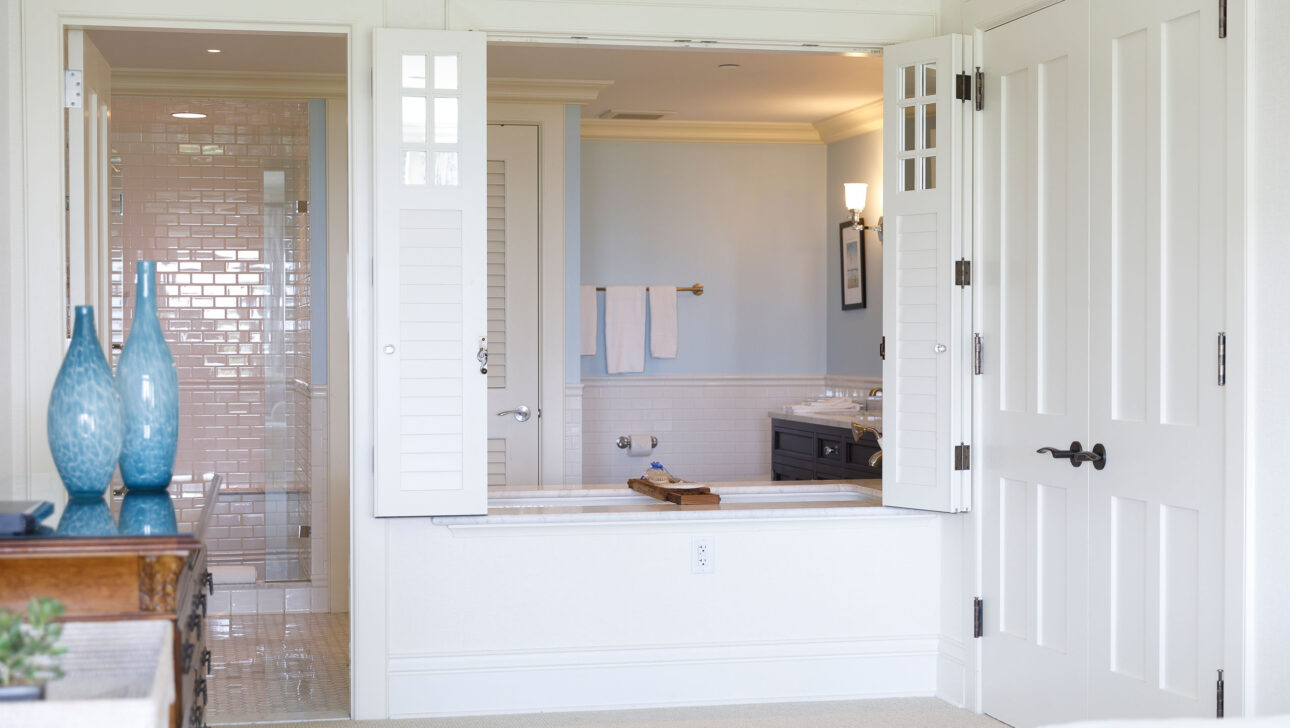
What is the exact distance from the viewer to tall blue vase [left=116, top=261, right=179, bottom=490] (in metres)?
2.07

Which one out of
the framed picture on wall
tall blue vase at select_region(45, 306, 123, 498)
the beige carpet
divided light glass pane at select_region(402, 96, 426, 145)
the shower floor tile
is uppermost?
divided light glass pane at select_region(402, 96, 426, 145)

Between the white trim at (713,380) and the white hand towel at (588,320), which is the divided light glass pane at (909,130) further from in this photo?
the white trim at (713,380)

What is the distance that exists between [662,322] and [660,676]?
11.4 feet

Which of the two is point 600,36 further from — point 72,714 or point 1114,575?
point 72,714

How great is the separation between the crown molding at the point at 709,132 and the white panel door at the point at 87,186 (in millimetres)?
3412

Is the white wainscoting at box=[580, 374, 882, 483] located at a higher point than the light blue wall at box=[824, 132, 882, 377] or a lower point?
lower

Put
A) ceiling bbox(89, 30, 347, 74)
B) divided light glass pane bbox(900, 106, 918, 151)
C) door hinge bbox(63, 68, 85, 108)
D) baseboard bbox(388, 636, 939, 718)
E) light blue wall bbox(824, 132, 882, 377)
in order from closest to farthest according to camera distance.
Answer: door hinge bbox(63, 68, 85, 108) < baseboard bbox(388, 636, 939, 718) < divided light glass pane bbox(900, 106, 918, 151) < ceiling bbox(89, 30, 347, 74) < light blue wall bbox(824, 132, 882, 377)

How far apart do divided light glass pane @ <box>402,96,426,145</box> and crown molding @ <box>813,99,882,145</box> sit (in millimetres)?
3362

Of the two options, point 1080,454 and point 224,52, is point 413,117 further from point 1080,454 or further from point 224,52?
point 1080,454

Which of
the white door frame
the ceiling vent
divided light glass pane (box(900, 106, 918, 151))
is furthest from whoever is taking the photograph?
the ceiling vent

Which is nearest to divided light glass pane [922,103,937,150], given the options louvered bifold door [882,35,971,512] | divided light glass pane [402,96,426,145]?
louvered bifold door [882,35,971,512]

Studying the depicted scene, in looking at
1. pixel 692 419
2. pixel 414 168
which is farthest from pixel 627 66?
pixel 692 419

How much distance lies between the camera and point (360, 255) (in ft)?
11.9

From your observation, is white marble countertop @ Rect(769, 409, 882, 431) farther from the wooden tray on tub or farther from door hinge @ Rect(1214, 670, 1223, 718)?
door hinge @ Rect(1214, 670, 1223, 718)
